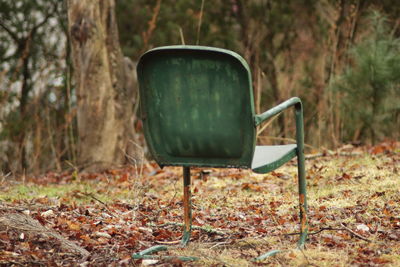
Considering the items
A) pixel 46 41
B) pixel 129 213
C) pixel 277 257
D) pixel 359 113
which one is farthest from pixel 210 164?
pixel 46 41

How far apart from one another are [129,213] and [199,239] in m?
1.05

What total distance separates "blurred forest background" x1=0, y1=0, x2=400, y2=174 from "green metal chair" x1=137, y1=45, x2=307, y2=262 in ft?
13.9

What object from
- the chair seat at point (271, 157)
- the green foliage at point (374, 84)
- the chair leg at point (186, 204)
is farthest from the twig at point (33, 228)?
the green foliage at point (374, 84)

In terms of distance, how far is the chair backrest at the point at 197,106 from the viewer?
285 centimetres

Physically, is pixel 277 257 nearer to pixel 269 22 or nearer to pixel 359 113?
pixel 359 113

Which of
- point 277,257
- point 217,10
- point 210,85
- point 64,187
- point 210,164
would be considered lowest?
point 64,187

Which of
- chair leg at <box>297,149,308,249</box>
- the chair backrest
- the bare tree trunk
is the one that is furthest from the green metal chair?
the bare tree trunk

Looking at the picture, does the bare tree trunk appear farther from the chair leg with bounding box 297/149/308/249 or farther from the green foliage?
the chair leg with bounding box 297/149/308/249

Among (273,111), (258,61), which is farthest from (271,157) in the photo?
(258,61)

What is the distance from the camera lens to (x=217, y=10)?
38.1 ft

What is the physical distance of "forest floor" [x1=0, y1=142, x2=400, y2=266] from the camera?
3215 millimetres

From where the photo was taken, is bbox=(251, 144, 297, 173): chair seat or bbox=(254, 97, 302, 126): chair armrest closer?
bbox=(254, 97, 302, 126): chair armrest

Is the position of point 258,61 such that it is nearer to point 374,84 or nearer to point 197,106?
point 374,84

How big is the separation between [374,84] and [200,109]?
632cm
